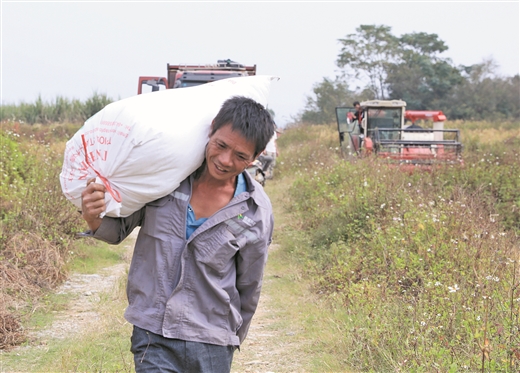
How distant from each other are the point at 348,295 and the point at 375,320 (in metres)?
0.80

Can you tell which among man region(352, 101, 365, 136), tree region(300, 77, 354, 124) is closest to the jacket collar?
man region(352, 101, 365, 136)

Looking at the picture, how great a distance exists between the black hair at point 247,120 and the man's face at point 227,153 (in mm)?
20

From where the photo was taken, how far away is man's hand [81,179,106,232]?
7.39 feet

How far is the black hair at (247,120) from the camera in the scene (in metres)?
2.20

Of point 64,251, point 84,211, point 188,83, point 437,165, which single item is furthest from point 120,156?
point 188,83

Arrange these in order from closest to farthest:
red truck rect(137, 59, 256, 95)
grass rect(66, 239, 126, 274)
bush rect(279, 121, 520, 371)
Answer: bush rect(279, 121, 520, 371), grass rect(66, 239, 126, 274), red truck rect(137, 59, 256, 95)

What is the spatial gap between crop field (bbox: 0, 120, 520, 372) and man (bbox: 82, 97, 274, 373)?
968 mm

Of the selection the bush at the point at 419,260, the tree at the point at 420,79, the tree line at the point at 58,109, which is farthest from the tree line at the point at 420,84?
the bush at the point at 419,260

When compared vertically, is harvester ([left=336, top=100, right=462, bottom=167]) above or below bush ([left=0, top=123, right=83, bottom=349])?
above

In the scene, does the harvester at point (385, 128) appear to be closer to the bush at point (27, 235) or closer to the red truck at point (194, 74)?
the red truck at point (194, 74)

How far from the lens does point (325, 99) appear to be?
122 feet

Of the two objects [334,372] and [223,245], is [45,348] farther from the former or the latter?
[223,245]

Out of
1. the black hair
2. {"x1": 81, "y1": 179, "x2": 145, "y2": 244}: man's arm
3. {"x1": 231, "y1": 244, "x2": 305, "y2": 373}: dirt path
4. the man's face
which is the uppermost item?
the black hair

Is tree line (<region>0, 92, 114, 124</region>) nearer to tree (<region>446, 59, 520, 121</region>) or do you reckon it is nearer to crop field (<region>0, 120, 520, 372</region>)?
crop field (<region>0, 120, 520, 372</region>)
